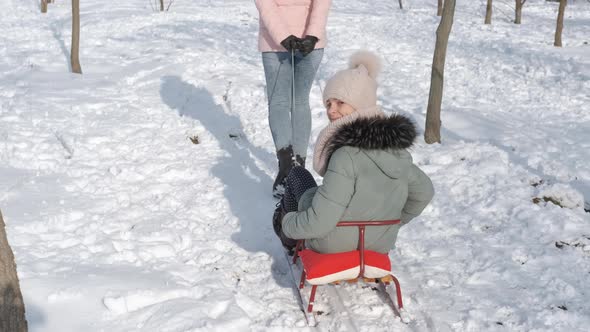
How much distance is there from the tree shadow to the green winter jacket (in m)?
0.69

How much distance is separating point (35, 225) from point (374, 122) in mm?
2529

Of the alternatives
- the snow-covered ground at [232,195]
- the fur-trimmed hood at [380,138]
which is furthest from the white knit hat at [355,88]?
the snow-covered ground at [232,195]

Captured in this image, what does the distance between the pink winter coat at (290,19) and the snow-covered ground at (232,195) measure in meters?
1.29

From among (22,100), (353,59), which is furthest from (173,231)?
(22,100)

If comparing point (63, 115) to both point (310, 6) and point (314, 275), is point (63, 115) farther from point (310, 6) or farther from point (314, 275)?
point (314, 275)

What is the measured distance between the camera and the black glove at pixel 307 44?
4219 mm

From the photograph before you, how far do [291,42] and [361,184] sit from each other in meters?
Result: 1.73

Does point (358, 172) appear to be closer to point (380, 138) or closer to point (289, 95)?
point (380, 138)

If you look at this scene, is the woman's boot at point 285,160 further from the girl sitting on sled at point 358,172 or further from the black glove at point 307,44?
the girl sitting on sled at point 358,172

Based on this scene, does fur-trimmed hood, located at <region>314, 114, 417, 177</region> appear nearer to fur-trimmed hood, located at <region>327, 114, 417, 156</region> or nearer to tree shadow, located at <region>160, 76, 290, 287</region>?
fur-trimmed hood, located at <region>327, 114, 417, 156</region>

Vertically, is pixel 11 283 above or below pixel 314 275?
above

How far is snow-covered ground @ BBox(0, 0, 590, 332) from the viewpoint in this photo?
309 centimetres

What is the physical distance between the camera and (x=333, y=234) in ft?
9.74

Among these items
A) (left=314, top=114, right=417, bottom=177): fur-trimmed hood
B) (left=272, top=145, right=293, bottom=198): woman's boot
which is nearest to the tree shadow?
(left=272, top=145, right=293, bottom=198): woman's boot
